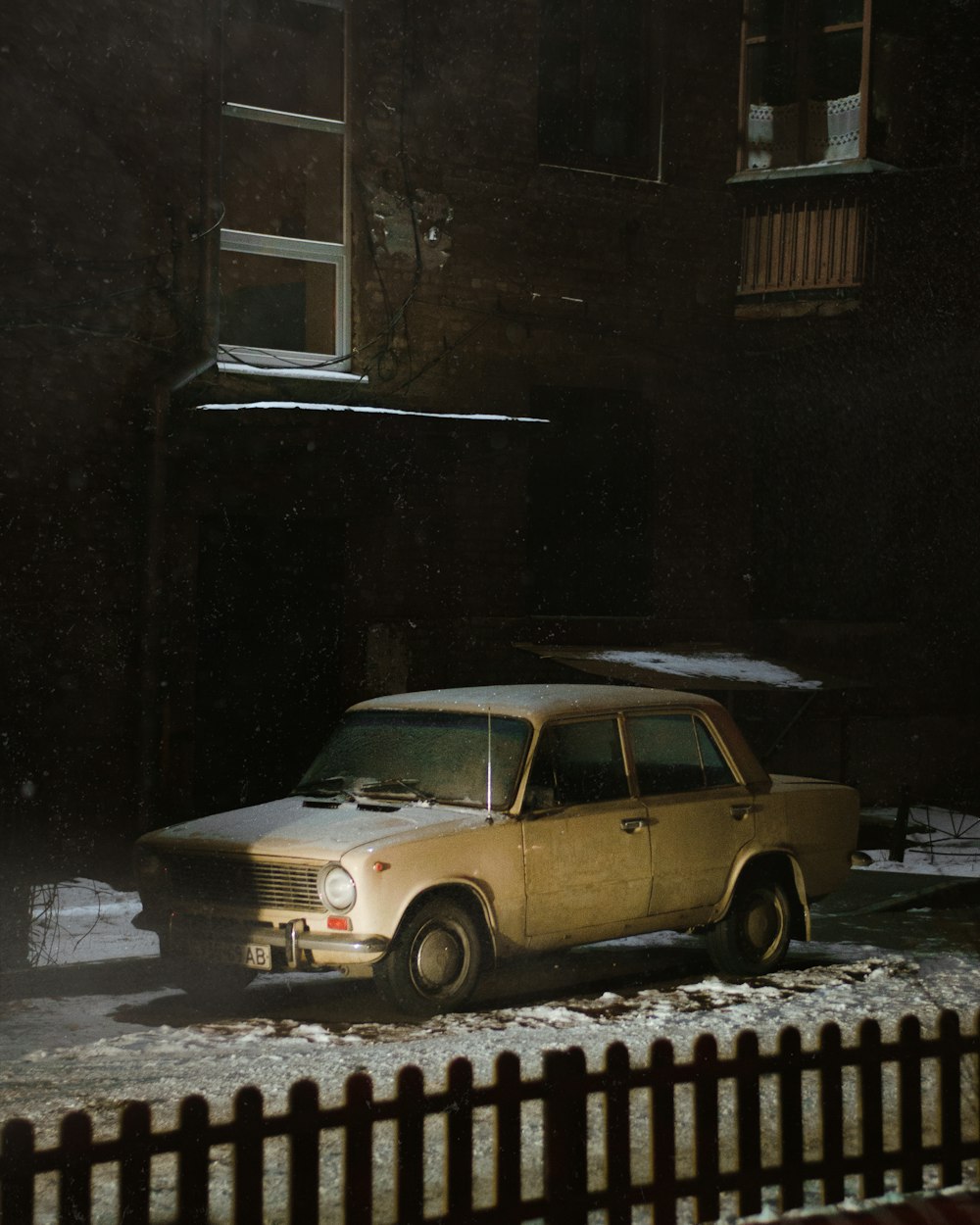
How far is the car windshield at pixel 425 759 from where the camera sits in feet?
28.9

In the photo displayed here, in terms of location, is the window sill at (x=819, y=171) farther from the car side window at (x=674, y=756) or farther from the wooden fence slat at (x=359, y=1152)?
the wooden fence slat at (x=359, y=1152)

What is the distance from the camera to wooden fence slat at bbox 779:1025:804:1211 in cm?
496

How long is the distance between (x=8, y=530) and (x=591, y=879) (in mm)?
6037

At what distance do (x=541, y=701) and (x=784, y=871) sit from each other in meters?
2.02

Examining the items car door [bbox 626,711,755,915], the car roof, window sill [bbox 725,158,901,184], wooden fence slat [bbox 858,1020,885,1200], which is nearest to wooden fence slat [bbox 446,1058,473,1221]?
wooden fence slat [bbox 858,1020,885,1200]

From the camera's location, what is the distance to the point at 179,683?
13297 millimetres

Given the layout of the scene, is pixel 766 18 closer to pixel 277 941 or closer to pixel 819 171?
pixel 819 171

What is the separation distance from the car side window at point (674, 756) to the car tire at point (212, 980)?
2.45 m

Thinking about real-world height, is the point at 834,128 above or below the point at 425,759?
above

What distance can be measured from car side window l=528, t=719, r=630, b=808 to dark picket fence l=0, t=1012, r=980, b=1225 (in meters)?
3.36

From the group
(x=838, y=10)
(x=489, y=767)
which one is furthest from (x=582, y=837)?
(x=838, y=10)

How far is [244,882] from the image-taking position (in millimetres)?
8336

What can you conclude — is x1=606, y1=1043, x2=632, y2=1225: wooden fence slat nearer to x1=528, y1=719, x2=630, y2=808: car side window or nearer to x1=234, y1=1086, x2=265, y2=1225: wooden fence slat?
x1=234, y1=1086, x2=265, y2=1225: wooden fence slat

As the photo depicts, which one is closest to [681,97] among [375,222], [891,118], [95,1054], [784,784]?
[891,118]
